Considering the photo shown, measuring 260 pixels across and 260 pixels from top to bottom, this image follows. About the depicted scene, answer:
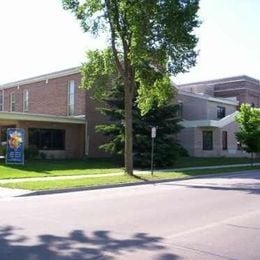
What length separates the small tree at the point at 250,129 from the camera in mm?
37719

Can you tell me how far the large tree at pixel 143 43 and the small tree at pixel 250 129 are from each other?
43.2 ft

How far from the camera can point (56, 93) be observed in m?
42.7

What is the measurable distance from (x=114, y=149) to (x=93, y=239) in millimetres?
23699

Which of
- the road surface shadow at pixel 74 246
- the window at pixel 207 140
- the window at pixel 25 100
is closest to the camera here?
the road surface shadow at pixel 74 246

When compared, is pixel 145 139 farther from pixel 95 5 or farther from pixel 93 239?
pixel 93 239

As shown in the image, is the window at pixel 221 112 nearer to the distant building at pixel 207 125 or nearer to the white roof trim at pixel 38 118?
the distant building at pixel 207 125

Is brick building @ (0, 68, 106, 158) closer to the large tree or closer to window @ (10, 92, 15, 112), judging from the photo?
window @ (10, 92, 15, 112)

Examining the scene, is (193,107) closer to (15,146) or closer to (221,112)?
(221,112)

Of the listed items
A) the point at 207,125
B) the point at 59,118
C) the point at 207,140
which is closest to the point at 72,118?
the point at 59,118

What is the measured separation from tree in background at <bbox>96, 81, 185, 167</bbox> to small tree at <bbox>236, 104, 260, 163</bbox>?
23.1 ft

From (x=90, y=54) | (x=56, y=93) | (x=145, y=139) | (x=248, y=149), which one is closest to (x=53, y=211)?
(x=90, y=54)

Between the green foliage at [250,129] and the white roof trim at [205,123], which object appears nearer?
the green foliage at [250,129]

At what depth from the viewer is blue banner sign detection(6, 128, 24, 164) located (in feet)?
94.3

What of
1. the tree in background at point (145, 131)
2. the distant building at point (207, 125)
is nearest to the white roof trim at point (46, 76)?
the tree in background at point (145, 131)
